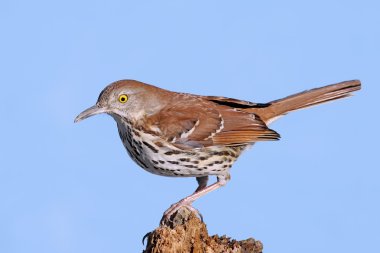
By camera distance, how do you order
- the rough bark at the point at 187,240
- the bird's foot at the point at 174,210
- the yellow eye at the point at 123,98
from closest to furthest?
the rough bark at the point at 187,240
the bird's foot at the point at 174,210
the yellow eye at the point at 123,98

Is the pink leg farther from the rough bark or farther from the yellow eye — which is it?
the yellow eye

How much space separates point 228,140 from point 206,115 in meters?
0.45

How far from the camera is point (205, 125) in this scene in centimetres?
963

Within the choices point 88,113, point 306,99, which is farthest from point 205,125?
point 306,99

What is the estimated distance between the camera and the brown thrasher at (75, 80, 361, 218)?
9289mm

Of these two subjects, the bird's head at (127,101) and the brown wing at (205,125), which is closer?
the bird's head at (127,101)

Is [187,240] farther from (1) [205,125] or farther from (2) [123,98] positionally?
(2) [123,98]

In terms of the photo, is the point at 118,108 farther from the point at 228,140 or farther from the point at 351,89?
the point at 351,89

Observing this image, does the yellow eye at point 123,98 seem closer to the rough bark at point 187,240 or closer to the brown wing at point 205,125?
the brown wing at point 205,125

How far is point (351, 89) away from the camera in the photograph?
1098cm

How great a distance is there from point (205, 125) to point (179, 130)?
1.35 ft

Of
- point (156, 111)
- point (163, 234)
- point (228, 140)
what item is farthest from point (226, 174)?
point (163, 234)

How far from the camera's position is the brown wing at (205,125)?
9.40 m

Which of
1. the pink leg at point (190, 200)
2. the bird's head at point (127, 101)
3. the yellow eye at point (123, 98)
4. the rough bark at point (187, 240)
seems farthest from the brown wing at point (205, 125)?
the rough bark at point (187, 240)
